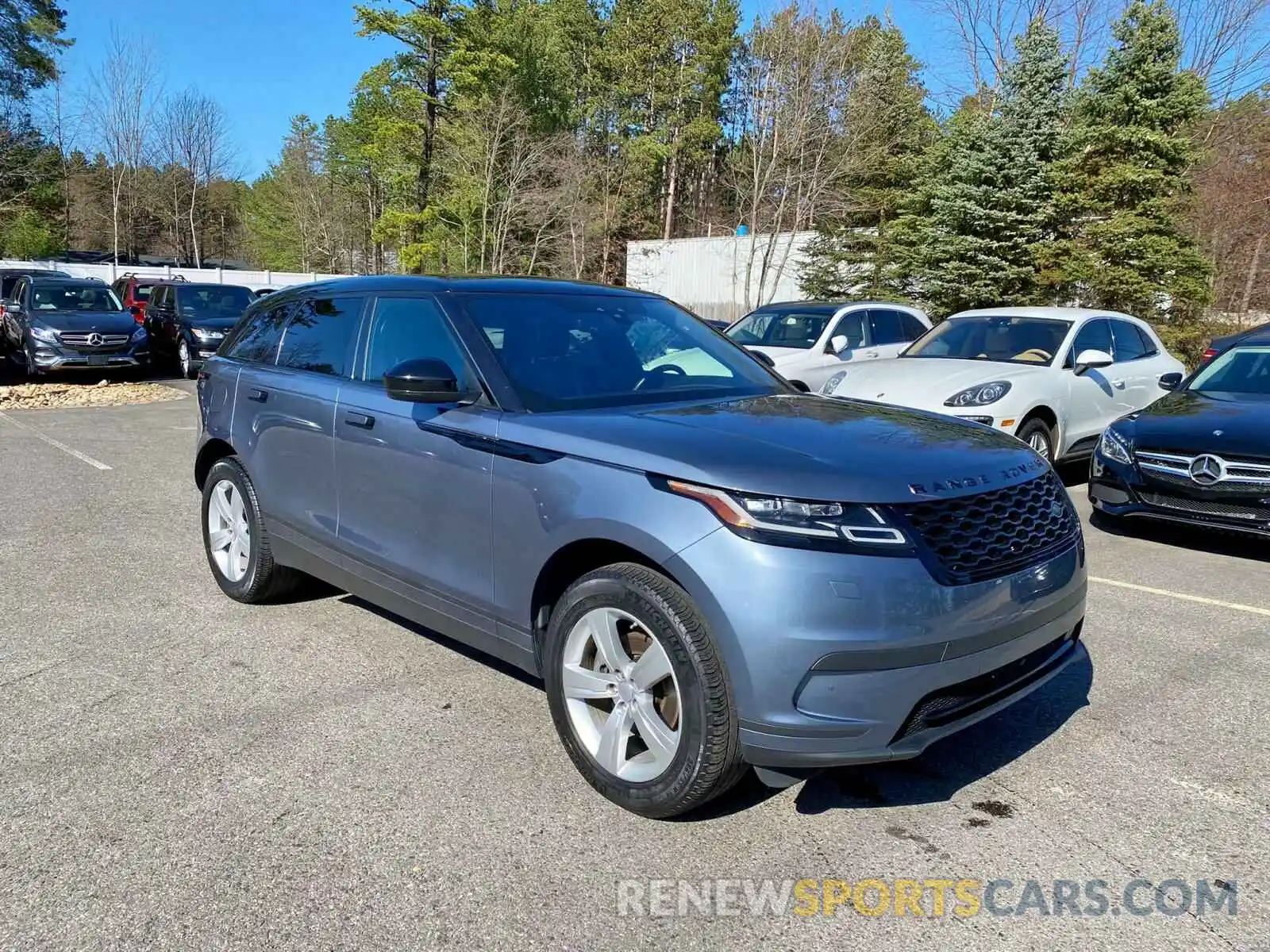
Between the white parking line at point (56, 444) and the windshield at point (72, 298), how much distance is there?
5.29 metres

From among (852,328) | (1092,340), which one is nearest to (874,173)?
(852,328)

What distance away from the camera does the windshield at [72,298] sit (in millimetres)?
16203

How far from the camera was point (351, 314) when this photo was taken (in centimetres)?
425

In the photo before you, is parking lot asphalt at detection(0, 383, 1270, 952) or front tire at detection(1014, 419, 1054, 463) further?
front tire at detection(1014, 419, 1054, 463)

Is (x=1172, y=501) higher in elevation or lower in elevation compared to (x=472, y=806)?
higher

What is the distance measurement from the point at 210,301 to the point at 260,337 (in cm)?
1530

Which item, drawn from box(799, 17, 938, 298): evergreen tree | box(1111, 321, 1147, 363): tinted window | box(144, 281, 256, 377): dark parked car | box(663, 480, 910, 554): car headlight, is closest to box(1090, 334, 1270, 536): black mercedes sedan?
box(1111, 321, 1147, 363): tinted window

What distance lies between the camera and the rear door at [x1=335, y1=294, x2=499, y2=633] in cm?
330

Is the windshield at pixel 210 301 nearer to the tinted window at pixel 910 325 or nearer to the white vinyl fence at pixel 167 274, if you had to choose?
the tinted window at pixel 910 325

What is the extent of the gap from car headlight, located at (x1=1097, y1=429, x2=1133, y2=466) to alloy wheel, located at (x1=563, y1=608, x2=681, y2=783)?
5.11 metres

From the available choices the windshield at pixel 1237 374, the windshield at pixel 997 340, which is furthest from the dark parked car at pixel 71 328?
the windshield at pixel 1237 374

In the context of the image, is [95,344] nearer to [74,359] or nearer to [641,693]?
[74,359]

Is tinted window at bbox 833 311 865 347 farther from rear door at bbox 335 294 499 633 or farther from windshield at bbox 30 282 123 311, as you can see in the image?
windshield at bbox 30 282 123 311

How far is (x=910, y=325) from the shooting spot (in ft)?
41.7
